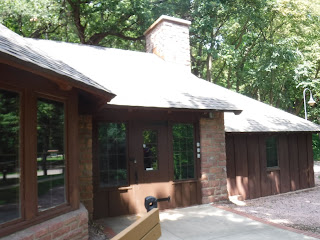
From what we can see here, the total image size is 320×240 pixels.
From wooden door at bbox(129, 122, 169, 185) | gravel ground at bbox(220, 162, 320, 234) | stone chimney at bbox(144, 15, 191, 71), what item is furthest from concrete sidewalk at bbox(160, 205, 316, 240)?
stone chimney at bbox(144, 15, 191, 71)

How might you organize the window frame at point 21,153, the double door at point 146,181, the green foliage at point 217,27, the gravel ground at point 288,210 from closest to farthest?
the window frame at point 21,153
the gravel ground at point 288,210
the double door at point 146,181
the green foliage at point 217,27

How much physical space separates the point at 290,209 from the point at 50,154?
6.87 metres

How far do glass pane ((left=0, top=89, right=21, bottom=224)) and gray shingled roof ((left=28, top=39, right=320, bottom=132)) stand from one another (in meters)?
2.45

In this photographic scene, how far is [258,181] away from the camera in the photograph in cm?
1032

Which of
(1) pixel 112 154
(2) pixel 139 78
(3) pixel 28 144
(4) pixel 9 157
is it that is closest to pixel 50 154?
(3) pixel 28 144

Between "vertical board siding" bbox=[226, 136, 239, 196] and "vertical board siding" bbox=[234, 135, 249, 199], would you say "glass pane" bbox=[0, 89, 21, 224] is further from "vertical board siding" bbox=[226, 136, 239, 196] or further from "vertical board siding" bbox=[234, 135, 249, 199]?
"vertical board siding" bbox=[234, 135, 249, 199]

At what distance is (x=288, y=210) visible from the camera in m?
8.28

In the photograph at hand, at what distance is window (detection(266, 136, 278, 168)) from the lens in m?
10.8

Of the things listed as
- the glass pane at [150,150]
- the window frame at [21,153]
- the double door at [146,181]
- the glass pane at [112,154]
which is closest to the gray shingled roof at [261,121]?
the double door at [146,181]

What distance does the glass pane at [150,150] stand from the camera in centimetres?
752

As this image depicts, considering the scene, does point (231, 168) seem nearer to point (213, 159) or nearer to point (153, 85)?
point (213, 159)

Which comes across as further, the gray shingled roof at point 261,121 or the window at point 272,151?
the window at point 272,151

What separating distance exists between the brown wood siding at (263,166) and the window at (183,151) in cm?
196

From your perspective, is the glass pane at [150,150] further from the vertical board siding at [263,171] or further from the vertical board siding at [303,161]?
the vertical board siding at [303,161]
